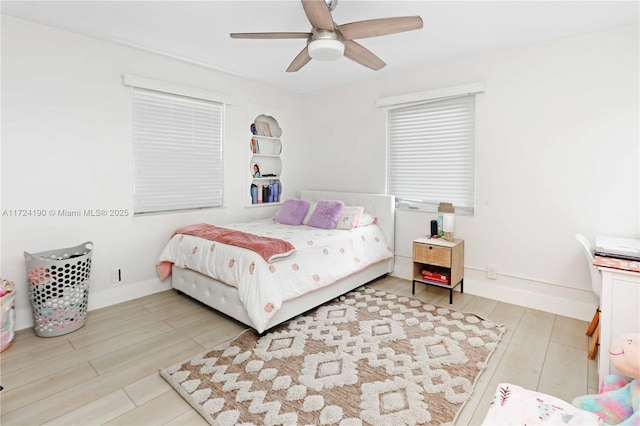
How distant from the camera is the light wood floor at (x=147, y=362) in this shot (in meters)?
1.79

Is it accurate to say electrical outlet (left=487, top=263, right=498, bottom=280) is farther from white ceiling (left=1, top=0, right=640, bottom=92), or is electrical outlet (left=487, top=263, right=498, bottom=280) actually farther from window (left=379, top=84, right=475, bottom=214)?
white ceiling (left=1, top=0, right=640, bottom=92)

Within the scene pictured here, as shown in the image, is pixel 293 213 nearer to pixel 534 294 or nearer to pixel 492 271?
pixel 492 271

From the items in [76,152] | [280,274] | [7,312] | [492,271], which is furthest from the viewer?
[492,271]

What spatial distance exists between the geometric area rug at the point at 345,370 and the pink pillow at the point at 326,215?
1.10m

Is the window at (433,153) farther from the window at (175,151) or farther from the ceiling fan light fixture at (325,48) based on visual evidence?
the window at (175,151)

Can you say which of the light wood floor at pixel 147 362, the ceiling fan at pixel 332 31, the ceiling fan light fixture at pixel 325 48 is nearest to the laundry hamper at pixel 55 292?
the light wood floor at pixel 147 362

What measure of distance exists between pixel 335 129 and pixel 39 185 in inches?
132

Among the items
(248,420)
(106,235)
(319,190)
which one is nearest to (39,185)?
(106,235)

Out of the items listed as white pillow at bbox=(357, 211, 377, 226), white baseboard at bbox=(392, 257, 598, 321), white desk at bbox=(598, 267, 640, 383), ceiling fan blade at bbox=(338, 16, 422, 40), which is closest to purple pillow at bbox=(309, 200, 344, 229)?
white pillow at bbox=(357, 211, 377, 226)

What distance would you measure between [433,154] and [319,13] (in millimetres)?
2339

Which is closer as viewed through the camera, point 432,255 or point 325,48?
point 325,48

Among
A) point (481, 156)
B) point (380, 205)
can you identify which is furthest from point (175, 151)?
point (481, 156)

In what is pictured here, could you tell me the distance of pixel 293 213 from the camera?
13.5 feet

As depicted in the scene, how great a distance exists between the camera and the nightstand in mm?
3266
